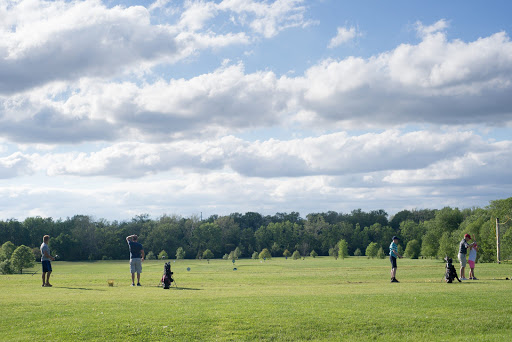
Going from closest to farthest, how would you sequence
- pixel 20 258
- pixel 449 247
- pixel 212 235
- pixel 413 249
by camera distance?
pixel 20 258 < pixel 449 247 < pixel 413 249 < pixel 212 235

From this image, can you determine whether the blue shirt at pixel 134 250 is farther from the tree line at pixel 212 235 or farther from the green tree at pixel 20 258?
the tree line at pixel 212 235

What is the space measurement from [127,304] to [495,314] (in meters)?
12.8

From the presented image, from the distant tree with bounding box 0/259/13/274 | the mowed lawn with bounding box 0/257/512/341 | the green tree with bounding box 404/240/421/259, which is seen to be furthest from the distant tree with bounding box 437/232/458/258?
the distant tree with bounding box 0/259/13/274

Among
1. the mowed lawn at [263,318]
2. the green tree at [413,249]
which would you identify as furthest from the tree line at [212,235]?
the mowed lawn at [263,318]

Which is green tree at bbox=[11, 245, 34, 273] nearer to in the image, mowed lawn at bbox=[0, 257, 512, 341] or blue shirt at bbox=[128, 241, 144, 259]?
blue shirt at bbox=[128, 241, 144, 259]

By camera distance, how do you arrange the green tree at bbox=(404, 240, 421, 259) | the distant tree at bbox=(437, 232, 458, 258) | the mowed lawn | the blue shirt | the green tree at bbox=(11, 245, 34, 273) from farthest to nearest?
1. the green tree at bbox=(404, 240, 421, 259)
2. the distant tree at bbox=(437, 232, 458, 258)
3. the green tree at bbox=(11, 245, 34, 273)
4. the blue shirt
5. the mowed lawn

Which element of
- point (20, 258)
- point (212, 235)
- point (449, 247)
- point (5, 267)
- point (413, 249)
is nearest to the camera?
point (5, 267)

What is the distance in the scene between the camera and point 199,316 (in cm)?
1523

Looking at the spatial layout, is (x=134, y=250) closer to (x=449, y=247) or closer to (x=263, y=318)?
(x=263, y=318)

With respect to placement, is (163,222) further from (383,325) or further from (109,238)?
(383,325)

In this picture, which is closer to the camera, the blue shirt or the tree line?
the blue shirt

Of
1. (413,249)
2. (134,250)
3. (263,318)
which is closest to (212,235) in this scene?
(413,249)

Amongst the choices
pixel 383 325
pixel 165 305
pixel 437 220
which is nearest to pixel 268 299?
Answer: pixel 165 305

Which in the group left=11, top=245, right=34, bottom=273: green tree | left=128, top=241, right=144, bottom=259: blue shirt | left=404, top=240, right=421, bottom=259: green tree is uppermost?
left=128, top=241, right=144, bottom=259: blue shirt
